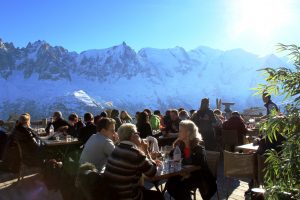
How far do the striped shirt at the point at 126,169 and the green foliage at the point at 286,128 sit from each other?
4.64 ft

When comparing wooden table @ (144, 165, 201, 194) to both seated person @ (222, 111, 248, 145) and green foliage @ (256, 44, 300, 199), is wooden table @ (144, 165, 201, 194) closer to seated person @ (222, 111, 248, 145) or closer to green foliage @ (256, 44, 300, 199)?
green foliage @ (256, 44, 300, 199)

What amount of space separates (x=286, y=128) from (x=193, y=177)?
2.34 meters

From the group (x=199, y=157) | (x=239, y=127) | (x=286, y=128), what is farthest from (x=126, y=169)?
(x=239, y=127)

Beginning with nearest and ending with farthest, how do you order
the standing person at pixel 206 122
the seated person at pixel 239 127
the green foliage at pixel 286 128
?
the green foliage at pixel 286 128
the standing person at pixel 206 122
the seated person at pixel 239 127

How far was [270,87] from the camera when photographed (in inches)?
107

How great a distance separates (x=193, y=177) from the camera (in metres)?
4.80

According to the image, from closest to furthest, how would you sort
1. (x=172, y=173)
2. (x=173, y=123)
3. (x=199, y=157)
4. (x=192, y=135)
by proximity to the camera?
(x=172, y=173)
(x=199, y=157)
(x=192, y=135)
(x=173, y=123)

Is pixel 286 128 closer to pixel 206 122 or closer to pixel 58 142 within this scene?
pixel 206 122

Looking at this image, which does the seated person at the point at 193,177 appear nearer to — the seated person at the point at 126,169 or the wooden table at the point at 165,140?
the seated person at the point at 126,169

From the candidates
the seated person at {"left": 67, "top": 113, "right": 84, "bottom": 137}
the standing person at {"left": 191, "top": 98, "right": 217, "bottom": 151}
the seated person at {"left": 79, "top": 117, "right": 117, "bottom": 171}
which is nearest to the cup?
the seated person at {"left": 67, "top": 113, "right": 84, "bottom": 137}

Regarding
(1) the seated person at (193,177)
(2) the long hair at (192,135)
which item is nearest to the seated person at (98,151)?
(1) the seated person at (193,177)

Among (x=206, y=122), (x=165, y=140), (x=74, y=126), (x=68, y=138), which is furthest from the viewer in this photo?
(x=165, y=140)

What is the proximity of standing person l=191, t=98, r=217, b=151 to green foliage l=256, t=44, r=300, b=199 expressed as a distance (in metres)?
5.51

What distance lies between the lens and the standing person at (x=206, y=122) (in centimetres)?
841
